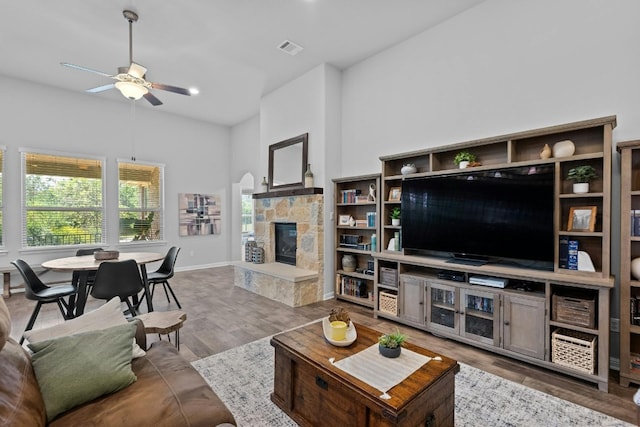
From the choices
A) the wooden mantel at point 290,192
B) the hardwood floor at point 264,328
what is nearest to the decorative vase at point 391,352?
the hardwood floor at point 264,328

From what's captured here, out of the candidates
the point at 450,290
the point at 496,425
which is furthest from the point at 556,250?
the point at 496,425

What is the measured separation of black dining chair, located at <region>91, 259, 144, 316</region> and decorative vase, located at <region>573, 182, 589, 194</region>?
4343 mm

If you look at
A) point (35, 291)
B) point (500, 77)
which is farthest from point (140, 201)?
point (500, 77)

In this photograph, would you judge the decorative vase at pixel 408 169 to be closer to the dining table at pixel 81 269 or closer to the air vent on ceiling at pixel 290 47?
the air vent on ceiling at pixel 290 47

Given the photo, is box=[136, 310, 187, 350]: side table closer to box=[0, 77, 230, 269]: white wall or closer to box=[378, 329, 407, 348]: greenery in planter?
box=[378, 329, 407, 348]: greenery in planter

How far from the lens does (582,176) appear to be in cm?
252

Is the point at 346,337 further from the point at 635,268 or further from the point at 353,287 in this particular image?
the point at 353,287

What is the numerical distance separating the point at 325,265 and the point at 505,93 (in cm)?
310

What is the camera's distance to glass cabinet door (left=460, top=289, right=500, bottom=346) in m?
2.78

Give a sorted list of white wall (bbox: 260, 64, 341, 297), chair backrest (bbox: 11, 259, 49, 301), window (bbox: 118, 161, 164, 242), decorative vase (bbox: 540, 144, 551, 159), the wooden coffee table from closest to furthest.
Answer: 1. the wooden coffee table
2. decorative vase (bbox: 540, 144, 551, 159)
3. chair backrest (bbox: 11, 259, 49, 301)
4. white wall (bbox: 260, 64, 341, 297)
5. window (bbox: 118, 161, 164, 242)

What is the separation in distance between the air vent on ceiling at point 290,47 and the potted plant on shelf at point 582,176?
11.4 ft

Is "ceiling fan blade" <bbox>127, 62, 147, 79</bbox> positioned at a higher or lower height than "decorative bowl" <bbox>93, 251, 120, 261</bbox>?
higher

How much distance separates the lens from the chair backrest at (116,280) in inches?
128

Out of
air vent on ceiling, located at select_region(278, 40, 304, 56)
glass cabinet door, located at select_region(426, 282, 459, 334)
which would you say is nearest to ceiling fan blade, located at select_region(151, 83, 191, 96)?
air vent on ceiling, located at select_region(278, 40, 304, 56)
